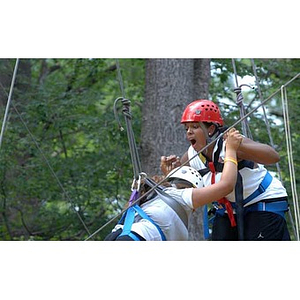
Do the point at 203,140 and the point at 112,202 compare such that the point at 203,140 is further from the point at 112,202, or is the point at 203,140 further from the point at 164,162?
the point at 112,202

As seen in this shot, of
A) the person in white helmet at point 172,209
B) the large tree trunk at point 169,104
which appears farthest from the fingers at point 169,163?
the large tree trunk at point 169,104

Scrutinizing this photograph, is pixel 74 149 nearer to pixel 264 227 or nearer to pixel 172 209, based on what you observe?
pixel 264 227

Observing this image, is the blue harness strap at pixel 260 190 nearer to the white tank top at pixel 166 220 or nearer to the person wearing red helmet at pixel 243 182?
the person wearing red helmet at pixel 243 182

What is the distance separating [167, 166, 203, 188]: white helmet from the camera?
3955 mm

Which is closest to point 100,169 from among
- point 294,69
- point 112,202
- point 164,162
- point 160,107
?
point 112,202

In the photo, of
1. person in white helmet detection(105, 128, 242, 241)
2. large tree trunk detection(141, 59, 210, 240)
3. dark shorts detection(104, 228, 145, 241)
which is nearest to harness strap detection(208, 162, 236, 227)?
person in white helmet detection(105, 128, 242, 241)

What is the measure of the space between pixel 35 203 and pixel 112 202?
2.74 ft

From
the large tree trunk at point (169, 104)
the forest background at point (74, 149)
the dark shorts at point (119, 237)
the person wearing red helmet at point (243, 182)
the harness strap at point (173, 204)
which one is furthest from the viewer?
the forest background at point (74, 149)

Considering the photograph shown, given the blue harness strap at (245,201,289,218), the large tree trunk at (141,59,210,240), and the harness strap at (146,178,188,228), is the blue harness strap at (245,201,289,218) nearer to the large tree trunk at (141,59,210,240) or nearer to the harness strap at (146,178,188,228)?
the harness strap at (146,178,188,228)

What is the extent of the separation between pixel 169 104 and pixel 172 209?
2815mm

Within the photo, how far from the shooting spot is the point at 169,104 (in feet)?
21.6

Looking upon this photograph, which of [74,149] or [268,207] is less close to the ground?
[74,149]

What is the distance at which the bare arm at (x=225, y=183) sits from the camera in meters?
3.78

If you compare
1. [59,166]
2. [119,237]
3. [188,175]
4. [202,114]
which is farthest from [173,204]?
[59,166]
